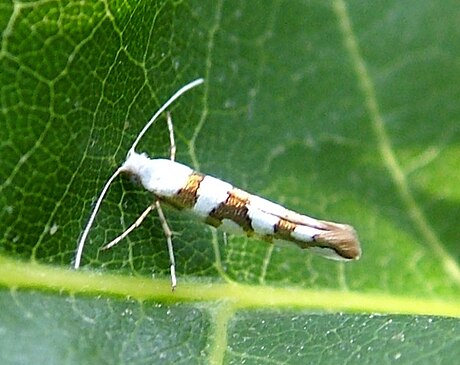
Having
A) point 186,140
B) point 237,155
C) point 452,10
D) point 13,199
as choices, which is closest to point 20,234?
point 13,199

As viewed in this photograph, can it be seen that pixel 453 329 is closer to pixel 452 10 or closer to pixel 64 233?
pixel 64 233

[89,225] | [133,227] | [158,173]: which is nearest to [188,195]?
[158,173]

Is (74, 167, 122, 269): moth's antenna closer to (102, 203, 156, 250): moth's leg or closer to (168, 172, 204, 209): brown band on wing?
(102, 203, 156, 250): moth's leg

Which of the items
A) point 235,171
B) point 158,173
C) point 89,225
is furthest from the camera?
point 235,171

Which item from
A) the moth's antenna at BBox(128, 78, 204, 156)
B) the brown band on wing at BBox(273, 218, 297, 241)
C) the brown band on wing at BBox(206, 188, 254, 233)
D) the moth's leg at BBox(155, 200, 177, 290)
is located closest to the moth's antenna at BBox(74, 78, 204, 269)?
the moth's antenna at BBox(128, 78, 204, 156)

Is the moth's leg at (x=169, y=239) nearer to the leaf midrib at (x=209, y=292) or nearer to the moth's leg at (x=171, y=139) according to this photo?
the leaf midrib at (x=209, y=292)

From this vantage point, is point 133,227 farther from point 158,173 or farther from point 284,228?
point 284,228
